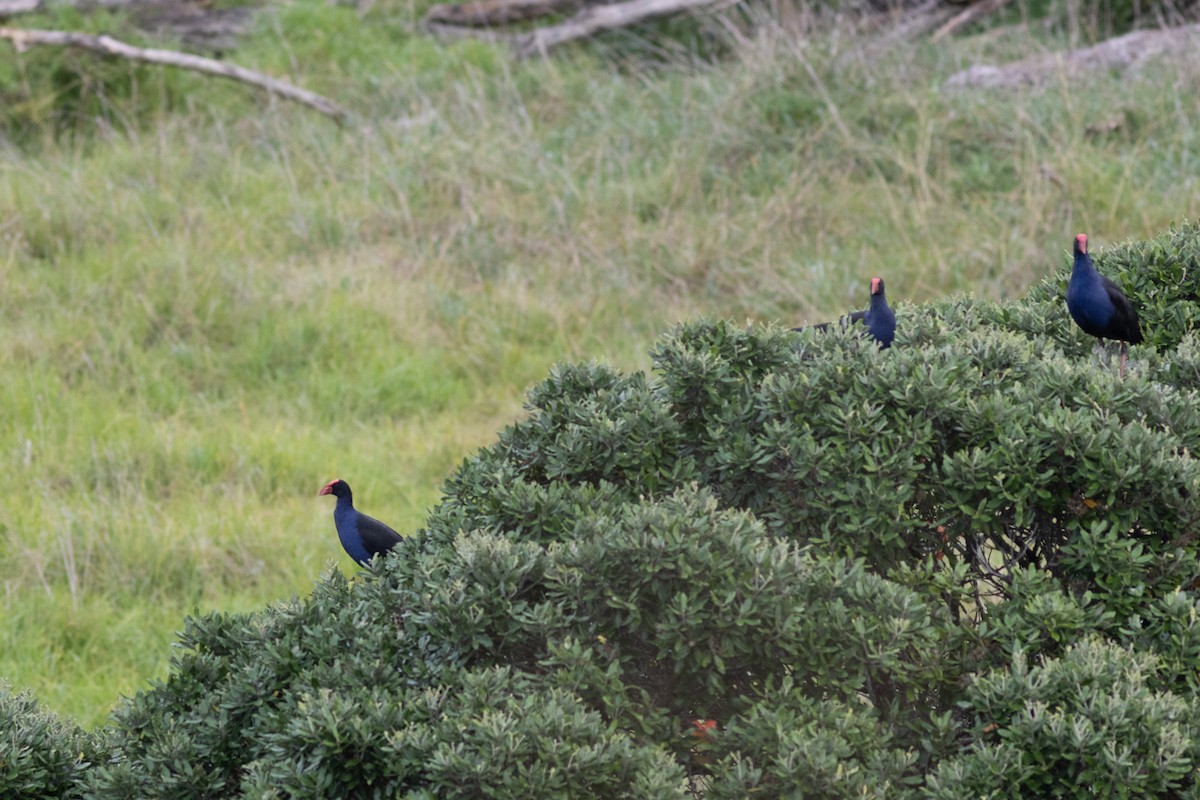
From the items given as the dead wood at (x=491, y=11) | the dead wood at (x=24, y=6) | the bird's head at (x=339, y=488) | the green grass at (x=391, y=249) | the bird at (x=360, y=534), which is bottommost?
the green grass at (x=391, y=249)

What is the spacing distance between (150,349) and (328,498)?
6.45ft

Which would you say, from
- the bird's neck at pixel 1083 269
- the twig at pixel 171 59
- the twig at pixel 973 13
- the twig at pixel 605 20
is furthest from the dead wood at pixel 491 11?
the bird's neck at pixel 1083 269

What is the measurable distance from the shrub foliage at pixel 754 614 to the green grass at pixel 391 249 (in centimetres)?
234

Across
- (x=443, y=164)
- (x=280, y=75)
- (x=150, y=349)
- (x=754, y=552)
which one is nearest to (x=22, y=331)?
(x=150, y=349)

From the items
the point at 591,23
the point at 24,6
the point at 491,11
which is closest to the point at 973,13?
the point at 591,23

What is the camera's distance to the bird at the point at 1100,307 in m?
3.86

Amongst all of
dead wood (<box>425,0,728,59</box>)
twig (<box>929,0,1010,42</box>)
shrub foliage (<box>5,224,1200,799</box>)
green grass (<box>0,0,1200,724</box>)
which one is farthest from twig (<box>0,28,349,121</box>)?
shrub foliage (<box>5,224,1200,799</box>)

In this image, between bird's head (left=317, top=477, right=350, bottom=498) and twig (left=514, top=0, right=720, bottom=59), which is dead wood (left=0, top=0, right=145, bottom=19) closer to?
twig (left=514, top=0, right=720, bottom=59)

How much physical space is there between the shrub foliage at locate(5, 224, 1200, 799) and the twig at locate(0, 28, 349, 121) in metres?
8.63

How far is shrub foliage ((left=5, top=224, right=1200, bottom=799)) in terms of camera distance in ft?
8.18

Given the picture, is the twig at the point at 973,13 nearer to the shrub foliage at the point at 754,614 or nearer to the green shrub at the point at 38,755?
the shrub foliage at the point at 754,614

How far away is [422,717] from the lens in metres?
2.61

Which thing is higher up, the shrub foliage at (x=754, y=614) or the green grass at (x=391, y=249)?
the shrub foliage at (x=754, y=614)

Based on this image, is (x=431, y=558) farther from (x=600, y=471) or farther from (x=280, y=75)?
(x=280, y=75)
